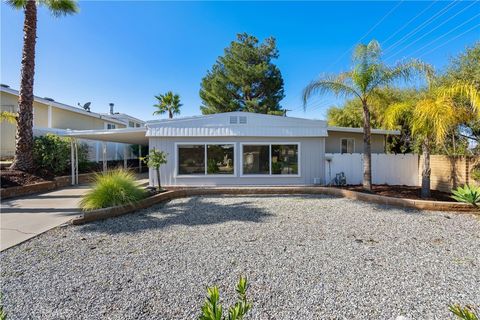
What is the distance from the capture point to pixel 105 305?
274 cm

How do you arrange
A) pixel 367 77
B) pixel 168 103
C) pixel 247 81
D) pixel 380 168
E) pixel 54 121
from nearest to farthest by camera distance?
pixel 367 77
pixel 380 168
pixel 54 121
pixel 247 81
pixel 168 103

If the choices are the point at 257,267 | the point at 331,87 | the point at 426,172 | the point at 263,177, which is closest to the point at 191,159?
the point at 263,177

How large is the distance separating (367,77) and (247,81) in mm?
15275

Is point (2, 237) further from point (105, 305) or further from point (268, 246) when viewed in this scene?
point (268, 246)

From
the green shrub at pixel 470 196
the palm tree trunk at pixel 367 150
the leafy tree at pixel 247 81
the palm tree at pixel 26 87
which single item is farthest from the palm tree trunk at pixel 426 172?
the palm tree at pixel 26 87

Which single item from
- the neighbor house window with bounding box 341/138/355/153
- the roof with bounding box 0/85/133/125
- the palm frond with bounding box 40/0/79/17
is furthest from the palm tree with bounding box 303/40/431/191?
the roof with bounding box 0/85/133/125

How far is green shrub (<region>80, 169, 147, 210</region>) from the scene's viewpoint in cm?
666

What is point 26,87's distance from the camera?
10617 millimetres

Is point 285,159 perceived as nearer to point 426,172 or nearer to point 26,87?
point 426,172

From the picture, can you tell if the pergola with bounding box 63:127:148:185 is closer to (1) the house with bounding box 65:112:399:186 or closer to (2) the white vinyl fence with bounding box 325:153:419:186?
(1) the house with bounding box 65:112:399:186

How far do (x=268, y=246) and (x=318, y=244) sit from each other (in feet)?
3.19

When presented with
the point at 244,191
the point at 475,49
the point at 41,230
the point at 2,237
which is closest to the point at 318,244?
the point at 244,191

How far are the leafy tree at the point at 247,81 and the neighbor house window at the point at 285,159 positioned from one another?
1241 centimetres

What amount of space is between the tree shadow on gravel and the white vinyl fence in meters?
4.87
